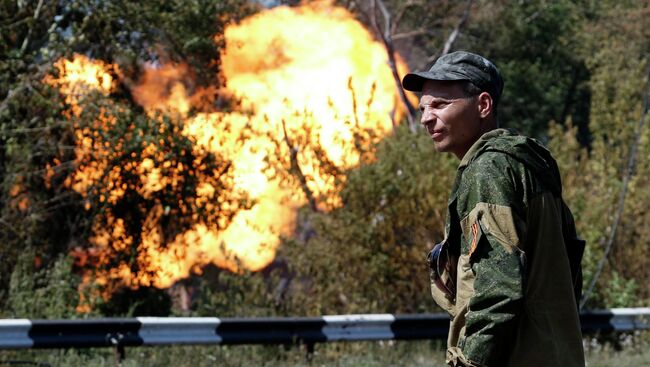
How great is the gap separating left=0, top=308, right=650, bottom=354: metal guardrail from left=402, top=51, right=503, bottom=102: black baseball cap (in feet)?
18.8

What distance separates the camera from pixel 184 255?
744 inches

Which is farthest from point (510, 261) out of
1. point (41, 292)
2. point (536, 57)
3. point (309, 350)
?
point (536, 57)

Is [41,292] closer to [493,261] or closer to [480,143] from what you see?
[480,143]

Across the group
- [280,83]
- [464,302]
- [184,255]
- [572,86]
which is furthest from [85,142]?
[572,86]

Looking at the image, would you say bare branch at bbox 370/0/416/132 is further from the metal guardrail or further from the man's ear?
the man's ear

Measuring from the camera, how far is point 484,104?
358 centimetres

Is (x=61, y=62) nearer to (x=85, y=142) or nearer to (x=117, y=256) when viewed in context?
(x=85, y=142)

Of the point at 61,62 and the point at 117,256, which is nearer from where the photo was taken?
the point at 61,62

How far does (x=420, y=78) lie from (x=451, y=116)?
0.54 feet

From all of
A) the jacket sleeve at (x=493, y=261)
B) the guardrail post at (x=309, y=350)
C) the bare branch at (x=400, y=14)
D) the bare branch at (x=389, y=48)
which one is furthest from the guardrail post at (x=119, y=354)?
the bare branch at (x=400, y=14)

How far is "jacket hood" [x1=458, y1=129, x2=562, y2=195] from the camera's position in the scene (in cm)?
337

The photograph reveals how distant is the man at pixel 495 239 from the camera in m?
3.24

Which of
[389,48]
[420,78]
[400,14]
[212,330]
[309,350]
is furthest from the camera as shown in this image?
[400,14]

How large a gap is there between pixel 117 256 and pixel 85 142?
6.73 ft
